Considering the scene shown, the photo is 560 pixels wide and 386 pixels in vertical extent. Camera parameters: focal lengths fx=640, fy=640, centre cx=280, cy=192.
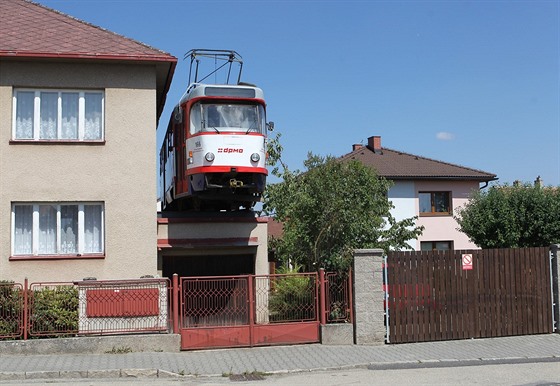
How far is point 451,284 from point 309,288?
10.4 ft

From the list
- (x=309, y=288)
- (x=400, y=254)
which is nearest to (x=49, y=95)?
(x=309, y=288)

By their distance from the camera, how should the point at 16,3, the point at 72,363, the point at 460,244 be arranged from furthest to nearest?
the point at 460,244 → the point at 16,3 → the point at 72,363

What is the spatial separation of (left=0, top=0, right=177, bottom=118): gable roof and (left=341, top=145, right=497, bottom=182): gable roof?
1911cm

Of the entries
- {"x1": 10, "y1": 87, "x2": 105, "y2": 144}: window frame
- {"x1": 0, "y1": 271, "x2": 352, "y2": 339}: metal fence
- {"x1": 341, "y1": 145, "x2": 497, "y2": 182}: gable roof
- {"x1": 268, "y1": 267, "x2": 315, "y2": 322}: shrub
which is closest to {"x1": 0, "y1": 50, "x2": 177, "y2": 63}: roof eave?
{"x1": 10, "y1": 87, "x2": 105, "y2": 144}: window frame

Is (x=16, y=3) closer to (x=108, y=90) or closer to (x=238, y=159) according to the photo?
(x=108, y=90)

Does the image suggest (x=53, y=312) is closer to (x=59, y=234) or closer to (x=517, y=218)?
(x=59, y=234)

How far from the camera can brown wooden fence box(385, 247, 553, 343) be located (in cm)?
1371

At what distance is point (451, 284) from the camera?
1402 centimetres

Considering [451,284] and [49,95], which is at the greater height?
[49,95]

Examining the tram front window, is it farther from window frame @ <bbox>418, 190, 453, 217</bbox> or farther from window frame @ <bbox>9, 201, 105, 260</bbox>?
window frame @ <bbox>418, 190, 453, 217</bbox>

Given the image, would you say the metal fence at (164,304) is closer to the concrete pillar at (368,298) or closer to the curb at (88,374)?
the concrete pillar at (368,298)

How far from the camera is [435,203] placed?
35219mm

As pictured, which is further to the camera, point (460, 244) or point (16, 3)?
point (460, 244)

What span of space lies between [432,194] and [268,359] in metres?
24.8
